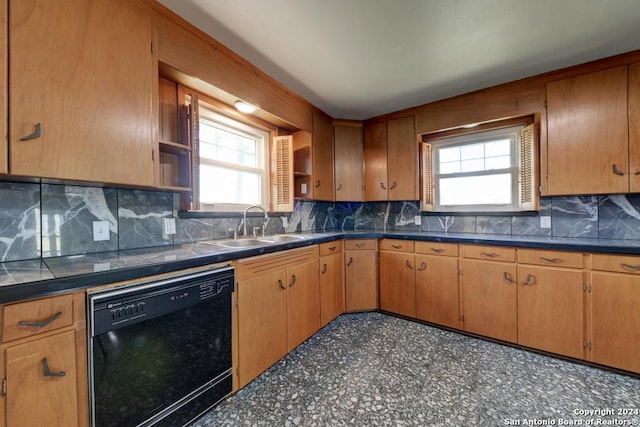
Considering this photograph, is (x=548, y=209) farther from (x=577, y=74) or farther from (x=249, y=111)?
(x=249, y=111)

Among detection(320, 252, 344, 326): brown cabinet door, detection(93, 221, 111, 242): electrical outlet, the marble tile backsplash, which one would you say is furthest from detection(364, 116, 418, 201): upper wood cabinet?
detection(93, 221, 111, 242): electrical outlet

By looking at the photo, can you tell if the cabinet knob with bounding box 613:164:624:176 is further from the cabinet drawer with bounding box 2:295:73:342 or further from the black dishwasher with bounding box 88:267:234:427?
the cabinet drawer with bounding box 2:295:73:342

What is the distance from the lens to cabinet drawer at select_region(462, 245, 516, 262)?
209 cm

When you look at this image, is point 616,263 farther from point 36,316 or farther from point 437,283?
point 36,316

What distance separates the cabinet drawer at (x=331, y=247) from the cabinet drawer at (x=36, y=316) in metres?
1.76

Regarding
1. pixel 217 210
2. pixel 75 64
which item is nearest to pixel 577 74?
pixel 217 210

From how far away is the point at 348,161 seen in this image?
326 centimetres

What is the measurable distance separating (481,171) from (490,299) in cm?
140

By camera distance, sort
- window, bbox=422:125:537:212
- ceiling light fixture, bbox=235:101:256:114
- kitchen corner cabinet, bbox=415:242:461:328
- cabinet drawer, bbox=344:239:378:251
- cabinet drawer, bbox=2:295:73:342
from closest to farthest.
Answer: cabinet drawer, bbox=2:295:73:342, ceiling light fixture, bbox=235:101:256:114, kitchen corner cabinet, bbox=415:242:461:328, window, bbox=422:125:537:212, cabinet drawer, bbox=344:239:378:251

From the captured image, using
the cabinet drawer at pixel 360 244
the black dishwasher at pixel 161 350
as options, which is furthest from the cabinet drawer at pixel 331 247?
the black dishwasher at pixel 161 350

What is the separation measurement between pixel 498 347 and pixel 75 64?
3.35 meters

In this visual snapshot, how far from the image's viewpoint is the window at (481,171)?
2475mm

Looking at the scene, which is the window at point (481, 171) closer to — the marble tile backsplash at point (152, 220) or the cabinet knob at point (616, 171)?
the marble tile backsplash at point (152, 220)

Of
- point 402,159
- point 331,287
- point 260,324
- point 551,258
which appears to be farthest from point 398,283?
point 260,324
